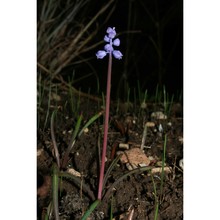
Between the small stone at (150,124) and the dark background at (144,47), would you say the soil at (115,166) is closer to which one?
the small stone at (150,124)

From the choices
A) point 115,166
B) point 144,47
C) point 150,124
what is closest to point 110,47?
point 115,166

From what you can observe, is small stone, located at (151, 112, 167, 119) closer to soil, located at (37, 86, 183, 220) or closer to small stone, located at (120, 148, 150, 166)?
soil, located at (37, 86, 183, 220)

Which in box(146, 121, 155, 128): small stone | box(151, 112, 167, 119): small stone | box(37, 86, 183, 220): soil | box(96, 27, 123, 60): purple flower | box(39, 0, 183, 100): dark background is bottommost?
box(37, 86, 183, 220): soil

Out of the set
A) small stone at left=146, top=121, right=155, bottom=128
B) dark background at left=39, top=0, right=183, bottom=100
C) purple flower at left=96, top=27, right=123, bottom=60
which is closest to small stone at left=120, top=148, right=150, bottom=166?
small stone at left=146, top=121, right=155, bottom=128

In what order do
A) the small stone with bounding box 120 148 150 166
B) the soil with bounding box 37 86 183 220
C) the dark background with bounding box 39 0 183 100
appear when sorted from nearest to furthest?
the soil with bounding box 37 86 183 220
the small stone with bounding box 120 148 150 166
the dark background with bounding box 39 0 183 100

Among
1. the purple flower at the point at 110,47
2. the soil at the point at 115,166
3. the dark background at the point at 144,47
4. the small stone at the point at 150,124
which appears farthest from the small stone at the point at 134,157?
the dark background at the point at 144,47

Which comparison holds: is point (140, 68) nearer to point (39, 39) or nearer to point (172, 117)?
point (39, 39)
